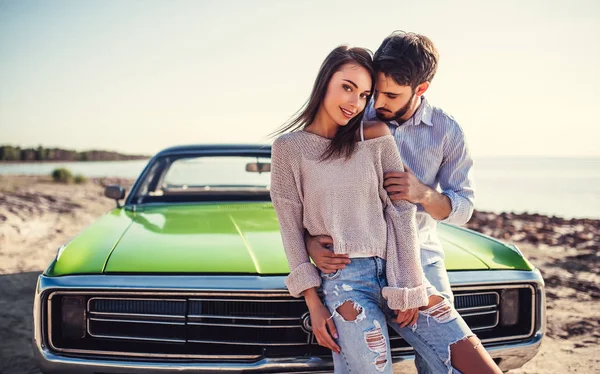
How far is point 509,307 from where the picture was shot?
7.51 ft

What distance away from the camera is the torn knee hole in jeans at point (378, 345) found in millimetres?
1633

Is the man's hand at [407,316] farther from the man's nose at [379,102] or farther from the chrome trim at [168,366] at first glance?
the man's nose at [379,102]

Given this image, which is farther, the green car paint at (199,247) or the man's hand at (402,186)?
the green car paint at (199,247)

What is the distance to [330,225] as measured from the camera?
1728 millimetres

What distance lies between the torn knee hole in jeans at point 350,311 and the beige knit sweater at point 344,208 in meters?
0.11

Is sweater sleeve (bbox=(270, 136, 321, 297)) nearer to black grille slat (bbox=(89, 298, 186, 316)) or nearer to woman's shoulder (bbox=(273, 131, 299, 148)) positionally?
woman's shoulder (bbox=(273, 131, 299, 148))

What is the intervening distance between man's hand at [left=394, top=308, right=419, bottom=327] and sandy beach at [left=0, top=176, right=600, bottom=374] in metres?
1.66

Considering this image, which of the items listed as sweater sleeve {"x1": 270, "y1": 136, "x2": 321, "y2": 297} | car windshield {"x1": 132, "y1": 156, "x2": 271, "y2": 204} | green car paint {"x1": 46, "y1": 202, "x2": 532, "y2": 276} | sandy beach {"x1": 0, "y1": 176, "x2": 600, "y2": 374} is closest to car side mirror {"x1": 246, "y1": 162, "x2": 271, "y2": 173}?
car windshield {"x1": 132, "y1": 156, "x2": 271, "y2": 204}

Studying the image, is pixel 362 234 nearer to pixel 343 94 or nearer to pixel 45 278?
pixel 343 94

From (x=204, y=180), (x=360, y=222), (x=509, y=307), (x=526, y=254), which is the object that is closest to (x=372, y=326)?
(x=360, y=222)

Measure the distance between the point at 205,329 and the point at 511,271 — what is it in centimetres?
134

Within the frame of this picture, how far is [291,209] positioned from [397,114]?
1.83ft

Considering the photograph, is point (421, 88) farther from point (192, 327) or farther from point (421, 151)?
point (192, 327)

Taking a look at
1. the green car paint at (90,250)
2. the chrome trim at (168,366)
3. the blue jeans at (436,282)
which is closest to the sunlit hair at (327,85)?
the blue jeans at (436,282)
